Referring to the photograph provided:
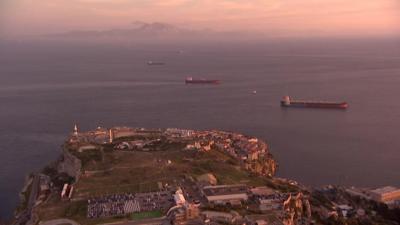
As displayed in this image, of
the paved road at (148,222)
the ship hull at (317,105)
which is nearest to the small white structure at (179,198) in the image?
the paved road at (148,222)

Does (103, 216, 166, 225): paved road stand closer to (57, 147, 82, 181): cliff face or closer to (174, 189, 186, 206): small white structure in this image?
(174, 189, 186, 206): small white structure

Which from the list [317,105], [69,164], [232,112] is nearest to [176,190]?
[69,164]

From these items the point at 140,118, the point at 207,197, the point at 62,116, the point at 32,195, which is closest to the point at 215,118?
the point at 140,118

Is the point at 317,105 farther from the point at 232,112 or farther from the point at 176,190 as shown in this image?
the point at 176,190

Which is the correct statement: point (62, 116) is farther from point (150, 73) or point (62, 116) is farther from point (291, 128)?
point (150, 73)

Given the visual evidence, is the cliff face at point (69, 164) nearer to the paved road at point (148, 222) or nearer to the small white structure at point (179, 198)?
the small white structure at point (179, 198)

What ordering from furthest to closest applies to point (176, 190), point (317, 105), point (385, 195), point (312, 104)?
point (312, 104)
point (317, 105)
point (385, 195)
point (176, 190)
